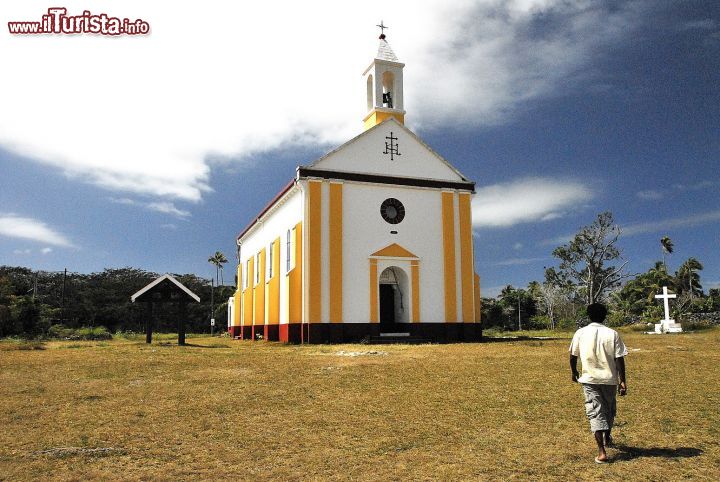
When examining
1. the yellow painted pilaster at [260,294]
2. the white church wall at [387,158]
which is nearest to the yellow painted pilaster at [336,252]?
the white church wall at [387,158]

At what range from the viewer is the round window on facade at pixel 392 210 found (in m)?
25.3

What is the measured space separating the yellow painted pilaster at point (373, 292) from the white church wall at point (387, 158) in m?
3.96

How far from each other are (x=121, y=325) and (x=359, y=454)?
54.9 metres

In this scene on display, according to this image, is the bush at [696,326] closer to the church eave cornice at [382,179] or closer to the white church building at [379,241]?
the white church building at [379,241]

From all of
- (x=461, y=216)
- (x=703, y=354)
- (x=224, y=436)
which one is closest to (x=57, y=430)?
(x=224, y=436)

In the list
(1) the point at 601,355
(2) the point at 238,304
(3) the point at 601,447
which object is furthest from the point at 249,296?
(3) the point at 601,447

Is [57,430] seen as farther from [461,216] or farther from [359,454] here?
[461,216]

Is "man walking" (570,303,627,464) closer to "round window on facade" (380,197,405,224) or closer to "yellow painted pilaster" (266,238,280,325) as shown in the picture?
"round window on facade" (380,197,405,224)

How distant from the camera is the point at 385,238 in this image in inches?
985

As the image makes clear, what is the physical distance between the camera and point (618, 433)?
7.26 metres

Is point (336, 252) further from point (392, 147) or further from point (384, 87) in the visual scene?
point (384, 87)

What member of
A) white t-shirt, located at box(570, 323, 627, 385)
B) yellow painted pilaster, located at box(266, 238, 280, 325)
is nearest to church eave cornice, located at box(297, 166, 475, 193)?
yellow painted pilaster, located at box(266, 238, 280, 325)

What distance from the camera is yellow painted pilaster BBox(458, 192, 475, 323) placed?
25.9m

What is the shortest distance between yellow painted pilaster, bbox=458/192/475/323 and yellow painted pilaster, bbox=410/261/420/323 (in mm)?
2109
